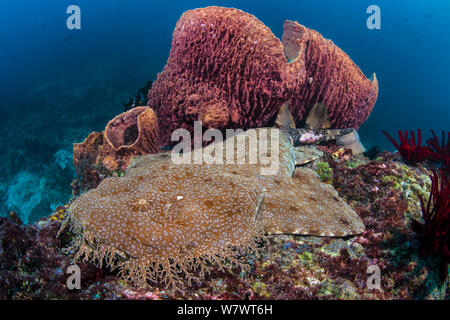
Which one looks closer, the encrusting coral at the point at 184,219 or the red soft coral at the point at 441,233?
the encrusting coral at the point at 184,219

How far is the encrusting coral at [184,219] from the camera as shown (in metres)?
2.24

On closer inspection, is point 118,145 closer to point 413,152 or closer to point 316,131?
point 316,131

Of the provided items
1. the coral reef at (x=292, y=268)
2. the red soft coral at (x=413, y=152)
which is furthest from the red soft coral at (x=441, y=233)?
the red soft coral at (x=413, y=152)

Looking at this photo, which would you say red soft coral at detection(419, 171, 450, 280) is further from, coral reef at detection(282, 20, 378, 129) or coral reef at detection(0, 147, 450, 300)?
coral reef at detection(282, 20, 378, 129)

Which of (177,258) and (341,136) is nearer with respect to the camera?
(177,258)

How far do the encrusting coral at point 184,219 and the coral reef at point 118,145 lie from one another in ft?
7.26

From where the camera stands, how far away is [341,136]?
664 centimetres

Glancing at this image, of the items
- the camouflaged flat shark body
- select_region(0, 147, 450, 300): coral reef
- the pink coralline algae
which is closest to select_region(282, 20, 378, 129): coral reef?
the pink coralline algae

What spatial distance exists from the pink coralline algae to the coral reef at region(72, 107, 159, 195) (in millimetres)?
765

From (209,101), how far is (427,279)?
495cm

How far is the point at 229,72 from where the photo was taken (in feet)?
18.3

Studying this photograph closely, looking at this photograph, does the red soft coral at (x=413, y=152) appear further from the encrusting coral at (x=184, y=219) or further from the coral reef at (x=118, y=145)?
the coral reef at (x=118, y=145)
